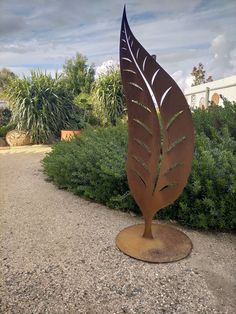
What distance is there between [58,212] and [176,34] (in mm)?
2217

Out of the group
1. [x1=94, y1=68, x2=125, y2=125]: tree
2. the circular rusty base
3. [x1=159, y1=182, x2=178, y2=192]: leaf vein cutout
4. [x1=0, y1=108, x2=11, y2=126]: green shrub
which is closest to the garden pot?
[x1=0, y1=108, x2=11, y2=126]: green shrub

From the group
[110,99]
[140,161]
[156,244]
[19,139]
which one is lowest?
[156,244]

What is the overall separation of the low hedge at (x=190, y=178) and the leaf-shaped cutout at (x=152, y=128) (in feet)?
1.56

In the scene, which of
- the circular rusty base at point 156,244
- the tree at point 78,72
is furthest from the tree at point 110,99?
the circular rusty base at point 156,244

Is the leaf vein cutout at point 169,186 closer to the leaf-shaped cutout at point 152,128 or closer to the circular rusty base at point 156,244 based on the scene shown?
the leaf-shaped cutout at point 152,128

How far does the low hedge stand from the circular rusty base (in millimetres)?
289

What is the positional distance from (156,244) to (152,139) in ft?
2.76

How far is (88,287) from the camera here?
1.78 m

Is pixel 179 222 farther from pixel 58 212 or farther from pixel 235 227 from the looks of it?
pixel 58 212

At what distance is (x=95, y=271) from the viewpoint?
194cm

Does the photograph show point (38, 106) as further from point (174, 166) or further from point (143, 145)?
point (174, 166)

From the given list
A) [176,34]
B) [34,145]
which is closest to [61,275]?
[176,34]

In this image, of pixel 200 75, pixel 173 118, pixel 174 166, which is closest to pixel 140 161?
pixel 174 166

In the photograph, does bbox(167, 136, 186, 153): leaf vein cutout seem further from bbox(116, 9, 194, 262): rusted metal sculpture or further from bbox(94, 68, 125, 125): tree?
bbox(94, 68, 125, 125): tree
